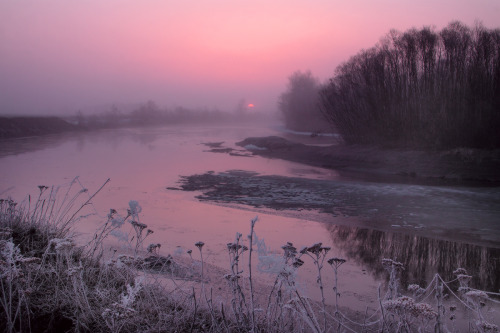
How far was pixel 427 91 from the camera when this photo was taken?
829 inches

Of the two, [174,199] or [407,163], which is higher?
[407,163]

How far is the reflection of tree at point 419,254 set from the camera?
5953 mm

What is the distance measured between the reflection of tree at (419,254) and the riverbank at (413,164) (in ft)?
25.6

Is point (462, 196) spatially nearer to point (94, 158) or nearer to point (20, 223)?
point (20, 223)

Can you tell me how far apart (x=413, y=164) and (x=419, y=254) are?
12.2 m

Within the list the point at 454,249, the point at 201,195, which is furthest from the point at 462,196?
the point at 201,195

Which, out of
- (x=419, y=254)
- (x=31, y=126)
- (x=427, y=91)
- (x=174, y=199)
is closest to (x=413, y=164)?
(x=427, y=91)

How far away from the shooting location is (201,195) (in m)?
12.6

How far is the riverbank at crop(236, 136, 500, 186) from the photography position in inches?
621

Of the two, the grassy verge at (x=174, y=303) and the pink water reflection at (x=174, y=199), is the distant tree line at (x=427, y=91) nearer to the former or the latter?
the pink water reflection at (x=174, y=199)

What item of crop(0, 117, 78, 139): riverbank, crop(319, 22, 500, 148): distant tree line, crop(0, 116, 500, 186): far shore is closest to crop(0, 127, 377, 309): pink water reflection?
crop(0, 116, 500, 186): far shore

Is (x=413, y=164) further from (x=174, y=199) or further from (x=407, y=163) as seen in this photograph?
(x=174, y=199)

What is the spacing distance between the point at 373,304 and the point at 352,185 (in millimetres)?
9250

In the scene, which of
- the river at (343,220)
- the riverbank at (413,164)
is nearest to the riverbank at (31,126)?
the river at (343,220)
